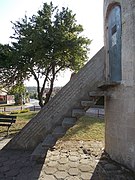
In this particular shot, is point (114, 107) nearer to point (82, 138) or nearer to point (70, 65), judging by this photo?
point (82, 138)

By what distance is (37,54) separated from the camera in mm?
19641

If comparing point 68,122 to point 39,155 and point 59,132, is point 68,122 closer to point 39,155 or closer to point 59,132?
point 59,132

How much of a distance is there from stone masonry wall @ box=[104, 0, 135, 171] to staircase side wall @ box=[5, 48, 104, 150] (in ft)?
2.78

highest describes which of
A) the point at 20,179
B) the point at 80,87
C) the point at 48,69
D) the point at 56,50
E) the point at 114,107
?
the point at 56,50

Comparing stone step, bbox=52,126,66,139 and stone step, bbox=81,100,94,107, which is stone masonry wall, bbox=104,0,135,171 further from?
stone step, bbox=52,126,66,139

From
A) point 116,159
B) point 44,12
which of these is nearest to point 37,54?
point 44,12

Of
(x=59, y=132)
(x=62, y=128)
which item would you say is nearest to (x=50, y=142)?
(x=59, y=132)

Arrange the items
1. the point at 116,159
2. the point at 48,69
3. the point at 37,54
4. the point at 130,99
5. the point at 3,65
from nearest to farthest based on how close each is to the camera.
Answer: the point at 130,99, the point at 116,159, the point at 37,54, the point at 3,65, the point at 48,69

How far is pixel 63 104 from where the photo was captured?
24.7 ft

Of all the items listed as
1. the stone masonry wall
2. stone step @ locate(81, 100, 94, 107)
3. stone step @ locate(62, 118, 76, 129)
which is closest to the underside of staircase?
stone step @ locate(62, 118, 76, 129)

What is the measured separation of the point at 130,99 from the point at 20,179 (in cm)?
327

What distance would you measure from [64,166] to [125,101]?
93.9 inches

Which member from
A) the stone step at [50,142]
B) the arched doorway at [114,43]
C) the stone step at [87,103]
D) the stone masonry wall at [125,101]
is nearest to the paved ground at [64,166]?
the stone masonry wall at [125,101]

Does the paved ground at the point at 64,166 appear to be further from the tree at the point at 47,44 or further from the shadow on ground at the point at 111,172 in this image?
the tree at the point at 47,44
